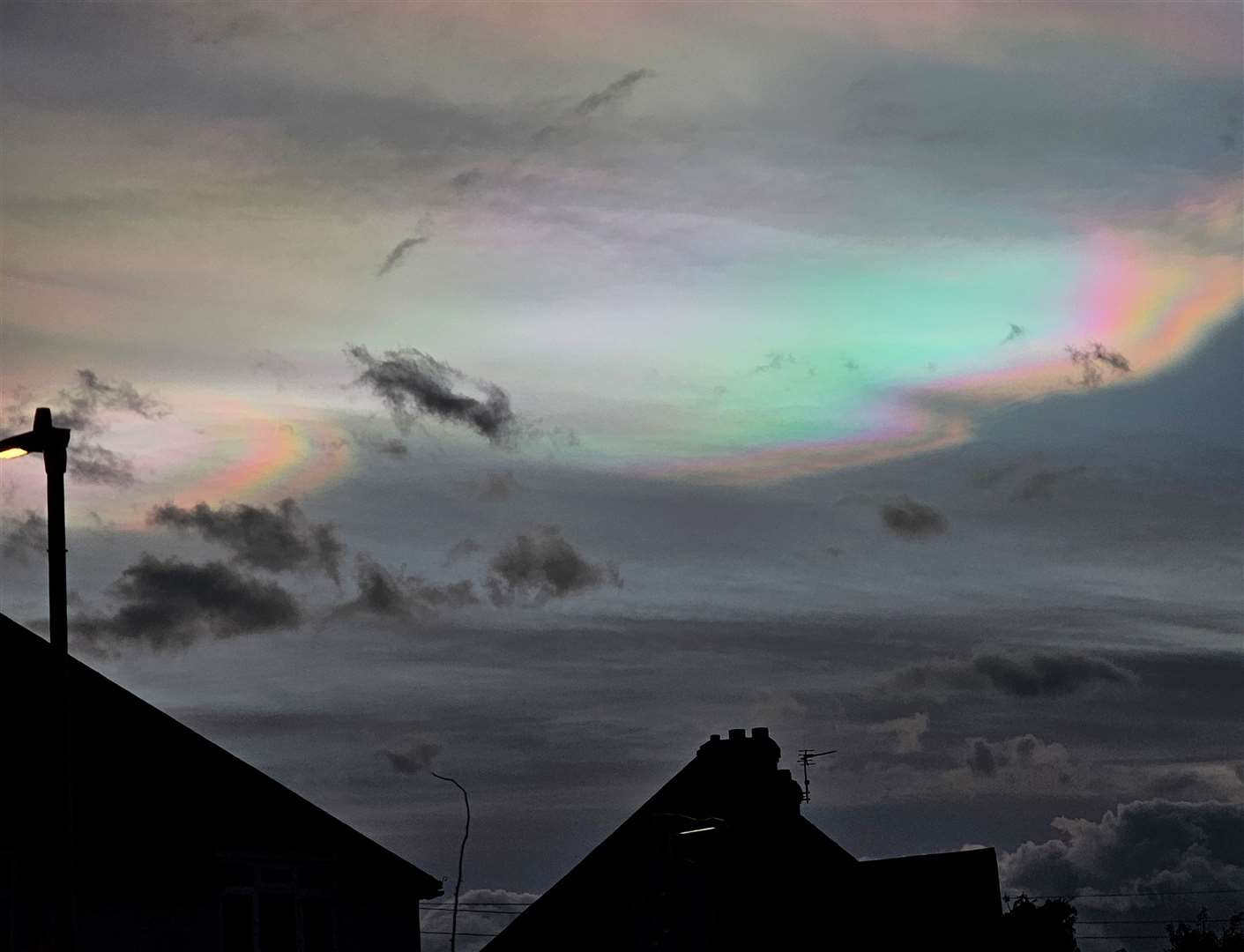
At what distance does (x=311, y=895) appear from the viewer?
92.5 ft

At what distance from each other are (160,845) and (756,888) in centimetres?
2036

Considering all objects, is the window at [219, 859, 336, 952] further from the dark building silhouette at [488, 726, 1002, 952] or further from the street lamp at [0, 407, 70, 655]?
the dark building silhouette at [488, 726, 1002, 952]

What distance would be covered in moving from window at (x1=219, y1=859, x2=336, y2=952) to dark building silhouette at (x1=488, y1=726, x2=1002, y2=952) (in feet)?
44.4

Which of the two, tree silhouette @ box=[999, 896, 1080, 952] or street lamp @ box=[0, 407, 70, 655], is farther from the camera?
tree silhouette @ box=[999, 896, 1080, 952]

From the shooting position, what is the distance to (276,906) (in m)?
27.7

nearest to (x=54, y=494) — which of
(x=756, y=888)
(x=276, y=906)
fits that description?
(x=276, y=906)

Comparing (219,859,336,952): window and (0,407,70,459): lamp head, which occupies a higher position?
(0,407,70,459): lamp head

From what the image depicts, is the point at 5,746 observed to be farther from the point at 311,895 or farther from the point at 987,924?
the point at 987,924

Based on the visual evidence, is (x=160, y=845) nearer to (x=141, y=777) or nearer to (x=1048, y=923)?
(x=141, y=777)

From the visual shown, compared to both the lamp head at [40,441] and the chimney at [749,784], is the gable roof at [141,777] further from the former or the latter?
the chimney at [749,784]

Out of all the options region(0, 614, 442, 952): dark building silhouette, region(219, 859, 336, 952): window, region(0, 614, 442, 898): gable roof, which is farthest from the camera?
region(219, 859, 336, 952): window

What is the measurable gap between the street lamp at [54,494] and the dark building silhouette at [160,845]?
209 inches

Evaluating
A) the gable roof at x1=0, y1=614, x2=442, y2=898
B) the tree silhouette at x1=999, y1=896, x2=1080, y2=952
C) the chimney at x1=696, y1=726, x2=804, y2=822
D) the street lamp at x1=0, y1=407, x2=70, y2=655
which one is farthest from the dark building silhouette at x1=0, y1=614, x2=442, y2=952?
the tree silhouette at x1=999, y1=896, x2=1080, y2=952

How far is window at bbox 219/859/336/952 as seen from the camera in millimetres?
26906
